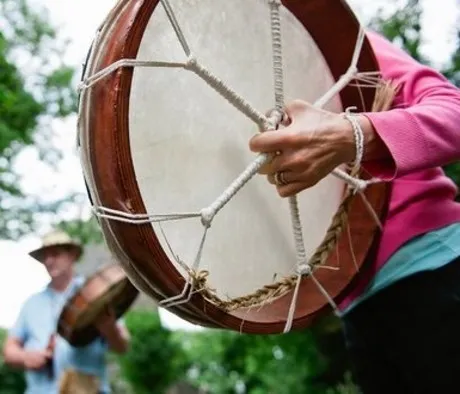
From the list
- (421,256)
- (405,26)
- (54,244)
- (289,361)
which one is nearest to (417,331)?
(421,256)

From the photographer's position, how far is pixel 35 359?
3.29m

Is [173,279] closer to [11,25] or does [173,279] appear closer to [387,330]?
[387,330]

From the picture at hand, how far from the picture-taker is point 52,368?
3.35 m

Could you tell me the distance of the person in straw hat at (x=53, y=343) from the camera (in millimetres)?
3307

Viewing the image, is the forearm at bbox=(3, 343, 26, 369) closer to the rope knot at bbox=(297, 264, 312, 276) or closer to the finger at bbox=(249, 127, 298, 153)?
the rope knot at bbox=(297, 264, 312, 276)

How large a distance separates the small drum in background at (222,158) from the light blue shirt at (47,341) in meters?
2.07

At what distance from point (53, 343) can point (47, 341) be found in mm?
35

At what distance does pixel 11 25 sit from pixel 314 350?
A: 5.95 metres

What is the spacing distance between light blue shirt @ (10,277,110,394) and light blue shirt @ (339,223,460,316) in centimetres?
209

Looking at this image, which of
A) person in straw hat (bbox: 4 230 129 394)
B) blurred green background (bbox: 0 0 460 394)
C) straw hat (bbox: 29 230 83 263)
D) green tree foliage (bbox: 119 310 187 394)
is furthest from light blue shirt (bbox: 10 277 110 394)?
green tree foliage (bbox: 119 310 187 394)

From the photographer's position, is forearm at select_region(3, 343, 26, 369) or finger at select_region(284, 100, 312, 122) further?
forearm at select_region(3, 343, 26, 369)

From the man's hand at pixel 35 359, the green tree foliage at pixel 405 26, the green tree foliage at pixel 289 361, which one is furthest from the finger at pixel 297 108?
the green tree foliage at pixel 289 361

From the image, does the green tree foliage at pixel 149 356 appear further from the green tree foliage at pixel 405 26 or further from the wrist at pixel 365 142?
the wrist at pixel 365 142

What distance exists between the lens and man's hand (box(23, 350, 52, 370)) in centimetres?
327
